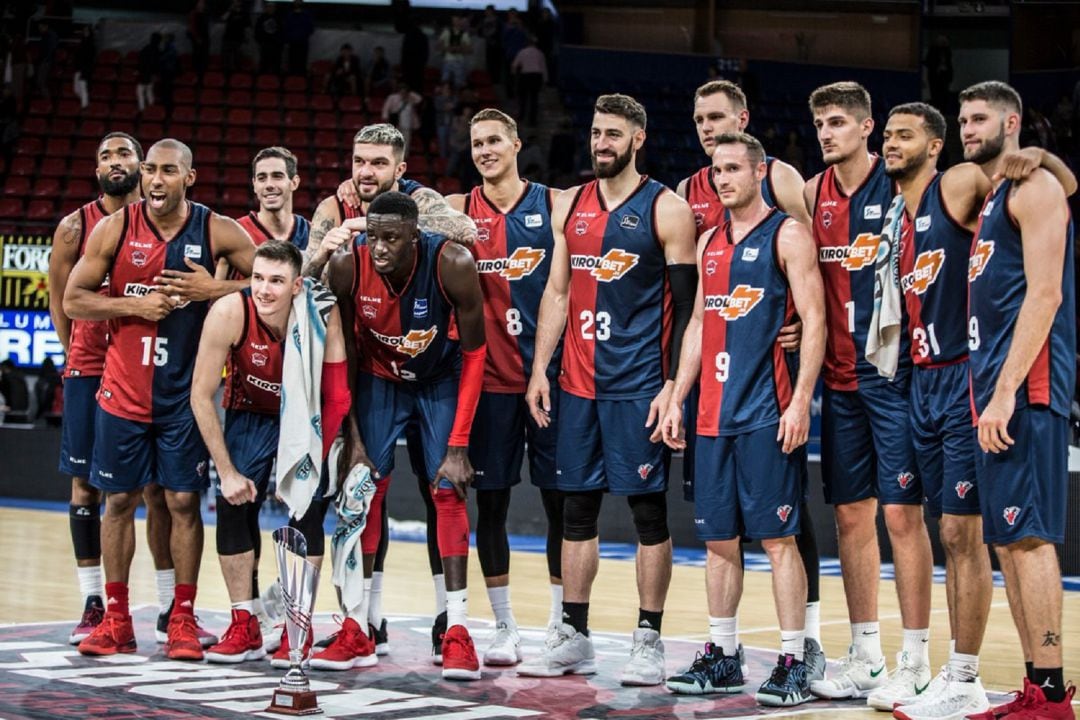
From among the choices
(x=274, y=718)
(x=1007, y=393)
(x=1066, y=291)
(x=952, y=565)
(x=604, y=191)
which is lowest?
(x=274, y=718)

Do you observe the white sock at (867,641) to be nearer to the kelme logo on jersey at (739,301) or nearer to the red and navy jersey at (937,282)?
the red and navy jersey at (937,282)

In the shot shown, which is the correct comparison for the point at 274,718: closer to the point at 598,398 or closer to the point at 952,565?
the point at 598,398

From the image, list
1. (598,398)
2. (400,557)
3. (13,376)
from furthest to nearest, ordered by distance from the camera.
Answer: (13,376) < (400,557) < (598,398)

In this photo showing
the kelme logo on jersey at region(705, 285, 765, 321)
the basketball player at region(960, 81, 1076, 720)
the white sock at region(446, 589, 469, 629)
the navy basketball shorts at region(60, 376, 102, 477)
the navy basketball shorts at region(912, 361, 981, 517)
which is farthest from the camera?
the navy basketball shorts at region(60, 376, 102, 477)

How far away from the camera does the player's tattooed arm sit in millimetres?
6281

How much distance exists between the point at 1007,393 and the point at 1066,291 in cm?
47

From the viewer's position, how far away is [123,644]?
6.45m

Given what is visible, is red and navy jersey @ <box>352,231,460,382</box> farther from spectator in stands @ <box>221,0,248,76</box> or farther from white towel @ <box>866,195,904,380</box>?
spectator in stands @ <box>221,0,248,76</box>

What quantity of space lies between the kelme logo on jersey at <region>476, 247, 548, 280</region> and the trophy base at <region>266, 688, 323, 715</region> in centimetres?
220

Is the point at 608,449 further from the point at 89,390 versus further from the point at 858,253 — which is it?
the point at 89,390

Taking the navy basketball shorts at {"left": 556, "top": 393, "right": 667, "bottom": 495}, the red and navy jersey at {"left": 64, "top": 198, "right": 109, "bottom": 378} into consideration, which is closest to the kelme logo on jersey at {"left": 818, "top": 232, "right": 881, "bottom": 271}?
the navy basketball shorts at {"left": 556, "top": 393, "right": 667, "bottom": 495}

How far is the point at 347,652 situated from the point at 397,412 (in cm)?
102

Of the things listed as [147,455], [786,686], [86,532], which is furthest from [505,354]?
[86,532]

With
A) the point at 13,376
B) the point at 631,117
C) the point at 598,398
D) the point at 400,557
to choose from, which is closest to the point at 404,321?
the point at 598,398
